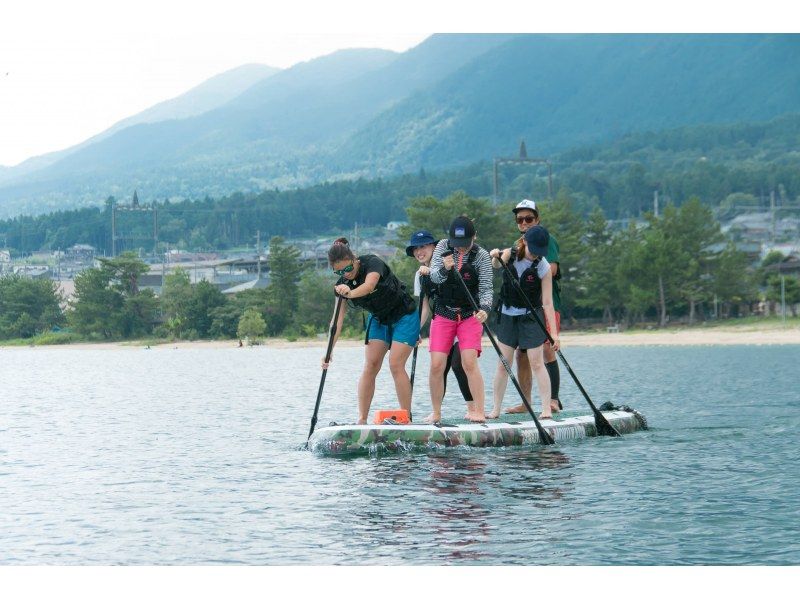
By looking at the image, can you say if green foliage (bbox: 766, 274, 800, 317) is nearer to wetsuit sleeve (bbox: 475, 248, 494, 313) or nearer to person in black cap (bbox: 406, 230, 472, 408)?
person in black cap (bbox: 406, 230, 472, 408)

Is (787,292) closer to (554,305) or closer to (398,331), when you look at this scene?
(554,305)

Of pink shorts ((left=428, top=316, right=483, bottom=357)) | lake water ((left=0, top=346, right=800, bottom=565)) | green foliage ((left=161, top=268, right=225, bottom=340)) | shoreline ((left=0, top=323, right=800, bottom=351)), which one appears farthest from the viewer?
green foliage ((left=161, top=268, right=225, bottom=340))

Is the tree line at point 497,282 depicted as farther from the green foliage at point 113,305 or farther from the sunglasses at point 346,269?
the sunglasses at point 346,269

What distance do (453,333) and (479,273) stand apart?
94 centimetres

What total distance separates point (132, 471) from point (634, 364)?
135ft

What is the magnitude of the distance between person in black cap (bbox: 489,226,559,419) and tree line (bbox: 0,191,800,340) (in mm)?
73368

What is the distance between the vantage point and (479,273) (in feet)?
54.0

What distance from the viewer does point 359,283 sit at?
54.3 ft

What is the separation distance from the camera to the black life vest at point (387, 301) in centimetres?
1647

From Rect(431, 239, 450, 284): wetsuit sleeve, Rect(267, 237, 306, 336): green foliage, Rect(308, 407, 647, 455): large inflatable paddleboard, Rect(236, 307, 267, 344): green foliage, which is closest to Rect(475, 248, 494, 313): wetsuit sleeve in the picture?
Rect(431, 239, 450, 284): wetsuit sleeve

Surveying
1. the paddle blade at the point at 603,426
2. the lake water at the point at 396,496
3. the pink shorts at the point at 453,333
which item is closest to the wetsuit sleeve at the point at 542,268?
the pink shorts at the point at 453,333

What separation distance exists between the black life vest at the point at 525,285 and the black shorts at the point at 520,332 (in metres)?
0.21

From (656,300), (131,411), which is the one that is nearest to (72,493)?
(131,411)

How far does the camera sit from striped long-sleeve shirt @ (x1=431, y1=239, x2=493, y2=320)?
642 inches
